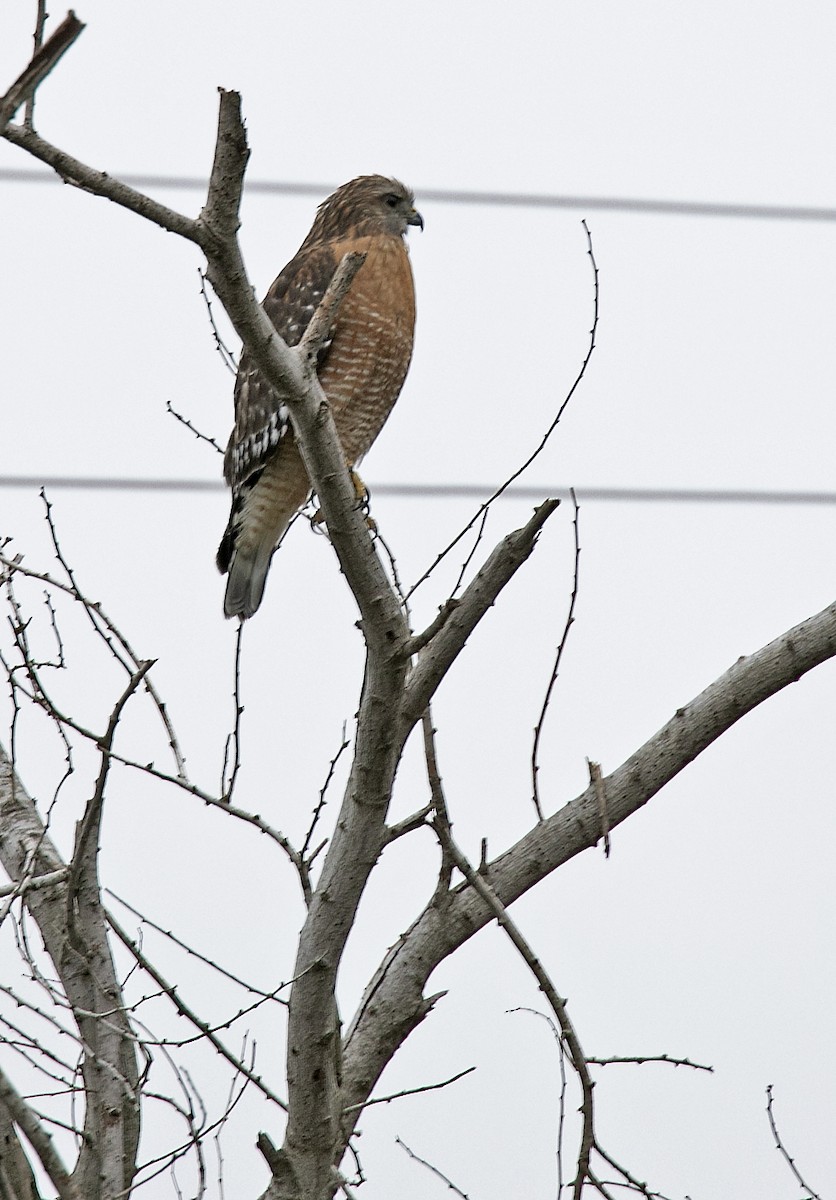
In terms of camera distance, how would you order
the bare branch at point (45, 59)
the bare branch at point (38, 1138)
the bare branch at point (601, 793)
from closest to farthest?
the bare branch at point (45, 59) < the bare branch at point (38, 1138) < the bare branch at point (601, 793)

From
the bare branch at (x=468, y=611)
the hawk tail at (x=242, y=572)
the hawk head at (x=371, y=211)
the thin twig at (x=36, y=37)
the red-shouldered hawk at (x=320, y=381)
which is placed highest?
the hawk head at (x=371, y=211)

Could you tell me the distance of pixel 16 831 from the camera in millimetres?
2145

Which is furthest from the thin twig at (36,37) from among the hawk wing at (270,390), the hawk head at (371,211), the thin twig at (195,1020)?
the hawk head at (371,211)

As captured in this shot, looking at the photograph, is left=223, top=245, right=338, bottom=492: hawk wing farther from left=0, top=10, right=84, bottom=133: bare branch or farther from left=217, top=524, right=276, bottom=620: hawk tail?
left=0, top=10, right=84, bottom=133: bare branch

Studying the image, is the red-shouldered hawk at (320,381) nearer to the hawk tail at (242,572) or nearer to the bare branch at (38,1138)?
the hawk tail at (242,572)

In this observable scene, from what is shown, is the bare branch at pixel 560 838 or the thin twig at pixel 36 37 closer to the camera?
the thin twig at pixel 36 37

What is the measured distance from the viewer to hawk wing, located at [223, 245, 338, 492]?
3.21m

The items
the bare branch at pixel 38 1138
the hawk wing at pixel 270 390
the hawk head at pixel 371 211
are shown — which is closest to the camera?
the bare branch at pixel 38 1138

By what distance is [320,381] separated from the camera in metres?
3.34

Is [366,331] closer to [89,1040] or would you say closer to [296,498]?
[296,498]

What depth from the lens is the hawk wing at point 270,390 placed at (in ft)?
10.5

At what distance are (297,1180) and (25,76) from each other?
1416mm

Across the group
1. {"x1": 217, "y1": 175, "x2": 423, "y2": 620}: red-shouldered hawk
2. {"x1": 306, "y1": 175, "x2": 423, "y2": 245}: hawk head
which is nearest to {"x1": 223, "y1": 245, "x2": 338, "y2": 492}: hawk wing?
{"x1": 217, "y1": 175, "x2": 423, "y2": 620}: red-shouldered hawk

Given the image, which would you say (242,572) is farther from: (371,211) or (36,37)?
(36,37)
